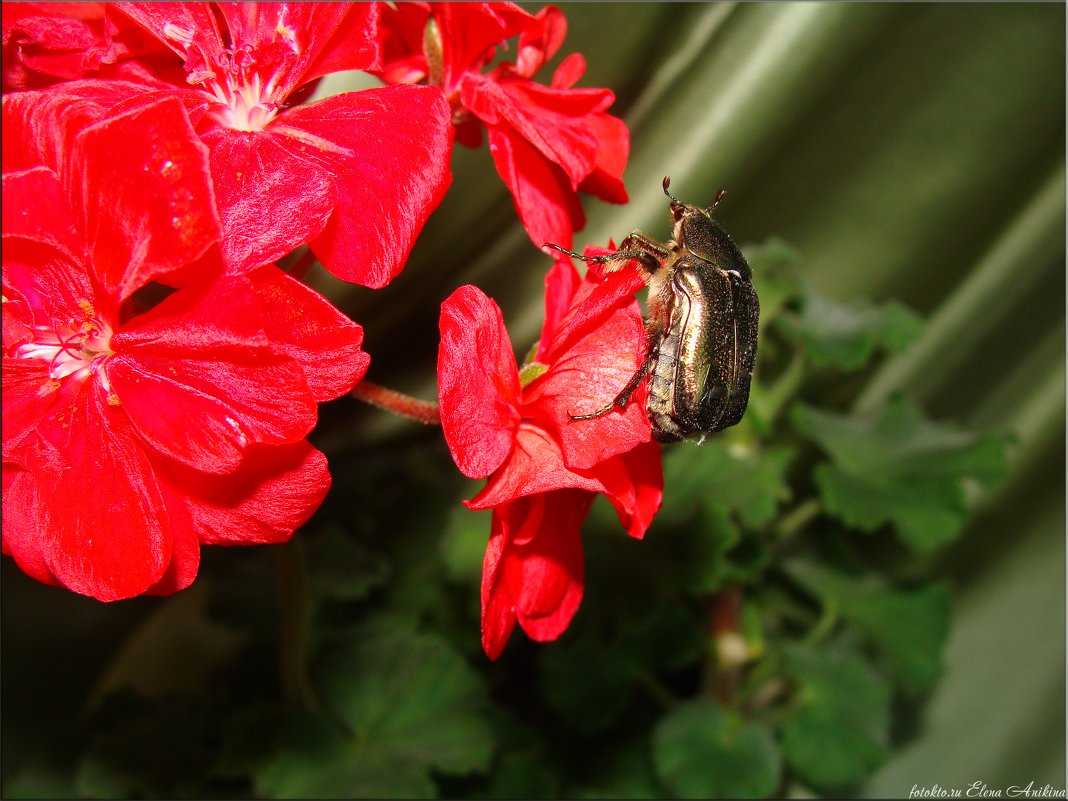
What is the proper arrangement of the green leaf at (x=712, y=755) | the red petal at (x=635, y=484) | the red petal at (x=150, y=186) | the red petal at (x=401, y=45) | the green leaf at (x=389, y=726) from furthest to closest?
the green leaf at (x=712, y=755), the green leaf at (x=389, y=726), the red petal at (x=401, y=45), the red petal at (x=635, y=484), the red petal at (x=150, y=186)

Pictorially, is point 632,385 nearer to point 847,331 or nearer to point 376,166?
point 376,166

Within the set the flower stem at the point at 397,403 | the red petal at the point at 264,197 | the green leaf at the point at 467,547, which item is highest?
the red petal at the point at 264,197

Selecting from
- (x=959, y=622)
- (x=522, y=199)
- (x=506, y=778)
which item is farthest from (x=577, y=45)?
(x=959, y=622)

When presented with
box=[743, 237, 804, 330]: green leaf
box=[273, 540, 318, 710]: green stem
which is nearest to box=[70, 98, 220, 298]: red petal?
box=[273, 540, 318, 710]: green stem

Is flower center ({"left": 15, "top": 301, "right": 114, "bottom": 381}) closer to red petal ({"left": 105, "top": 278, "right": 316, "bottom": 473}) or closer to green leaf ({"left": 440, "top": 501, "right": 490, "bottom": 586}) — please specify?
red petal ({"left": 105, "top": 278, "right": 316, "bottom": 473})

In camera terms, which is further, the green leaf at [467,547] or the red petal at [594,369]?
the green leaf at [467,547]

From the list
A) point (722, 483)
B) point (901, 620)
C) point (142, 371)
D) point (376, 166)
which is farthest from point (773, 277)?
point (142, 371)

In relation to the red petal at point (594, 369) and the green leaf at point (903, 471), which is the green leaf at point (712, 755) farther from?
the red petal at point (594, 369)

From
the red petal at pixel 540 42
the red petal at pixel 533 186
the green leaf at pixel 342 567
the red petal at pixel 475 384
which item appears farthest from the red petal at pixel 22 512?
the green leaf at pixel 342 567
